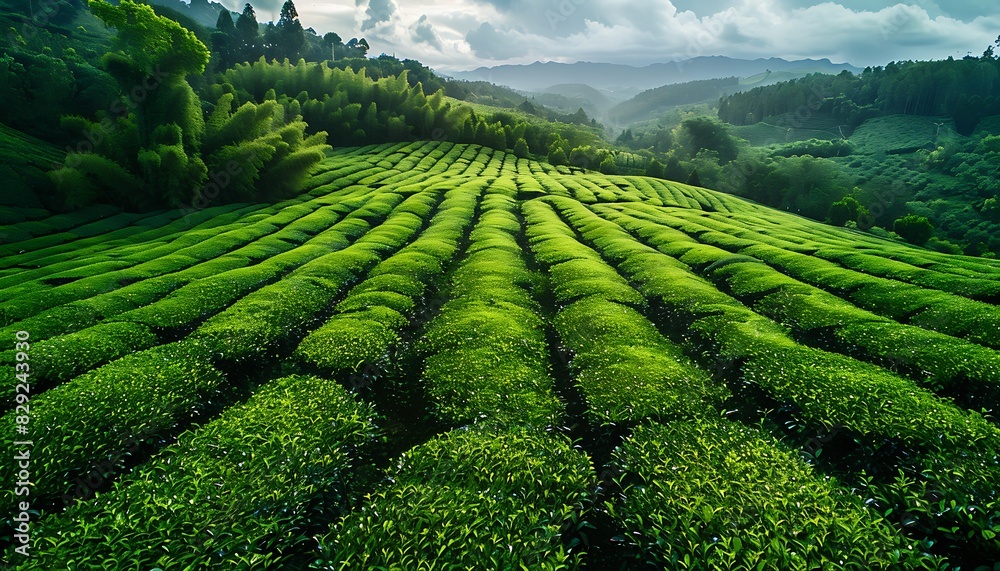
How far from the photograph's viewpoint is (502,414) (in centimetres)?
1223

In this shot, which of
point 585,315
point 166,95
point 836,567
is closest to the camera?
point 836,567

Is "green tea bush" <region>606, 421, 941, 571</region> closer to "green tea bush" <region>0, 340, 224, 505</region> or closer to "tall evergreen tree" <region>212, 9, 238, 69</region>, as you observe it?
"green tea bush" <region>0, 340, 224, 505</region>

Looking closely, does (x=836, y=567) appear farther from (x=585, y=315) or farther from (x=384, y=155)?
(x=384, y=155)

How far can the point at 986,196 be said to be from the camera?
333 ft

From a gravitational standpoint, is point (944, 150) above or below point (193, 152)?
below

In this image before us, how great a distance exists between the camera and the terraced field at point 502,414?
788cm

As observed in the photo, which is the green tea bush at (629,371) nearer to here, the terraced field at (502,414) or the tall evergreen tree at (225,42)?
the terraced field at (502,414)

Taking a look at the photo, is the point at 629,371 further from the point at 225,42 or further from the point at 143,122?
the point at 225,42

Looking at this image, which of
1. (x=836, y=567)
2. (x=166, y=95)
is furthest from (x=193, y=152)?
(x=836, y=567)

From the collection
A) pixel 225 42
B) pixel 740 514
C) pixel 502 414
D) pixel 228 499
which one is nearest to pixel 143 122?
pixel 228 499

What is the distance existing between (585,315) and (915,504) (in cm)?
1195

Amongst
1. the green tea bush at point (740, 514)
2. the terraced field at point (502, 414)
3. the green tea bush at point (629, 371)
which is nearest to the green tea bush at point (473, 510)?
the terraced field at point (502, 414)

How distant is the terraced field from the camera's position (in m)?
7.88

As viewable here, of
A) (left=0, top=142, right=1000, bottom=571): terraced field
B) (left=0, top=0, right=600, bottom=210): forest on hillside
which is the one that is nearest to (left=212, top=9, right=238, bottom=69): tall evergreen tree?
(left=0, top=0, right=600, bottom=210): forest on hillside
